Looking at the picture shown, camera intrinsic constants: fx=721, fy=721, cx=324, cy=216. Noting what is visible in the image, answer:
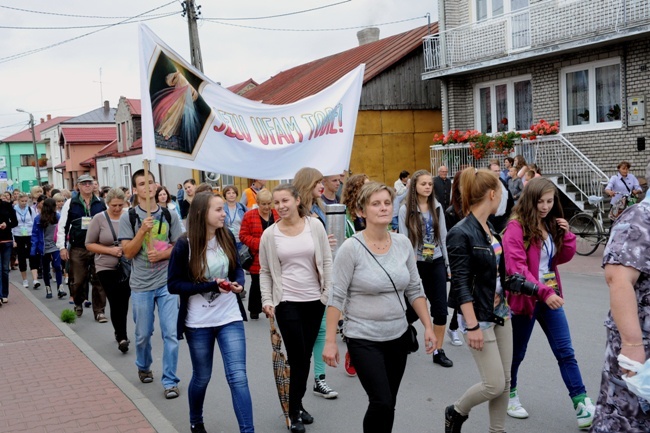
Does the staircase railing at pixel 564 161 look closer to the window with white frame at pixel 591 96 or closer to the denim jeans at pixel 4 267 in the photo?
the window with white frame at pixel 591 96

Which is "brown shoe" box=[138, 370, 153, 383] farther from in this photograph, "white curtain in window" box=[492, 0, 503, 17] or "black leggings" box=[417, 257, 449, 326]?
"white curtain in window" box=[492, 0, 503, 17]

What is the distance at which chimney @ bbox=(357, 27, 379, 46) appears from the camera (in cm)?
3631

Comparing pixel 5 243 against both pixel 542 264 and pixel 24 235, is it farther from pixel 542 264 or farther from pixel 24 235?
pixel 542 264

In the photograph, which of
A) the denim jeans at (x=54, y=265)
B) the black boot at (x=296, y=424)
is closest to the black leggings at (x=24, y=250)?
the denim jeans at (x=54, y=265)

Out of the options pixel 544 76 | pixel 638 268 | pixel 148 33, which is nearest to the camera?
pixel 638 268

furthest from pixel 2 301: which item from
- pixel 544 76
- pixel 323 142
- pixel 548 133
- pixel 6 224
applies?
pixel 544 76

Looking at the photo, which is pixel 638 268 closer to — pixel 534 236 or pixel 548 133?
pixel 534 236

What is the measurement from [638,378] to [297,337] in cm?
286

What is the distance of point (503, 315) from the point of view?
4.59 metres

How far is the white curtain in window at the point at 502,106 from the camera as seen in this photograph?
22.1m

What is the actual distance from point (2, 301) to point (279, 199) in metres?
9.25

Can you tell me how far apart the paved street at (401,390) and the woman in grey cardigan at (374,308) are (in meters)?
1.29

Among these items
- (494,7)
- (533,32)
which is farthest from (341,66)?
(533,32)

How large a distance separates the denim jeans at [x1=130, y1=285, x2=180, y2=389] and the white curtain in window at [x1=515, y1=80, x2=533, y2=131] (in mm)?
16710
